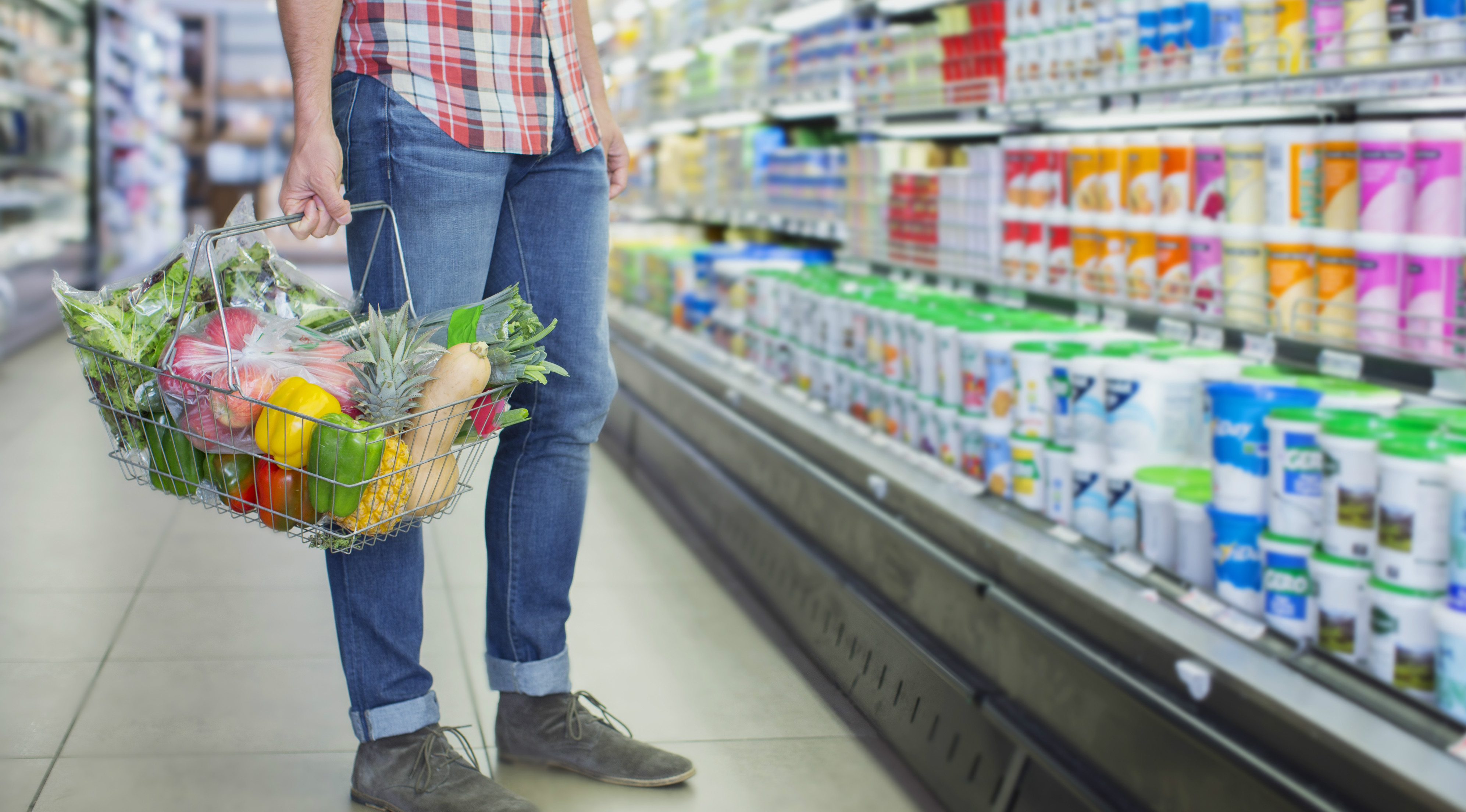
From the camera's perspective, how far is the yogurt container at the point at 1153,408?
5.93 feet

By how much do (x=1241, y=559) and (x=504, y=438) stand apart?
104 cm

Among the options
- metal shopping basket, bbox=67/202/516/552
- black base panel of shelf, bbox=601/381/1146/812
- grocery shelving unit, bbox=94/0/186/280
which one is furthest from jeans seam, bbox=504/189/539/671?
grocery shelving unit, bbox=94/0/186/280

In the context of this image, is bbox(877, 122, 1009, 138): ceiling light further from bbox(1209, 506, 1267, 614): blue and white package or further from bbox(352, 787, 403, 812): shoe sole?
bbox(352, 787, 403, 812): shoe sole

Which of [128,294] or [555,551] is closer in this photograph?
[128,294]

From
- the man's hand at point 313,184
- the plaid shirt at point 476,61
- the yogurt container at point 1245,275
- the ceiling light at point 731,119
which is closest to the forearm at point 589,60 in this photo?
the plaid shirt at point 476,61

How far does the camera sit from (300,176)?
1456 millimetres

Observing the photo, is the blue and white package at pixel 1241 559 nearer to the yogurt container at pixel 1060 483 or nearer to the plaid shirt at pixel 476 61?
the yogurt container at pixel 1060 483

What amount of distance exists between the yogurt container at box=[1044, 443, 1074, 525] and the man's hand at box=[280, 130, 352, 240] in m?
1.17

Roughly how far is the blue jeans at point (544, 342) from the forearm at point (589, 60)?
119mm

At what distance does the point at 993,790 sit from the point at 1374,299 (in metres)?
0.83

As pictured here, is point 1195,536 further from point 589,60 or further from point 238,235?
point 238,235

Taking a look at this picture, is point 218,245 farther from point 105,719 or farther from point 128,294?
point 105,719

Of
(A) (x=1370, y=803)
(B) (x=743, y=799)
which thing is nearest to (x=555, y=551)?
(B) (x=743, y=799)

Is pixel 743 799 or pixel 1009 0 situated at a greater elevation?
pixel 1009 0
